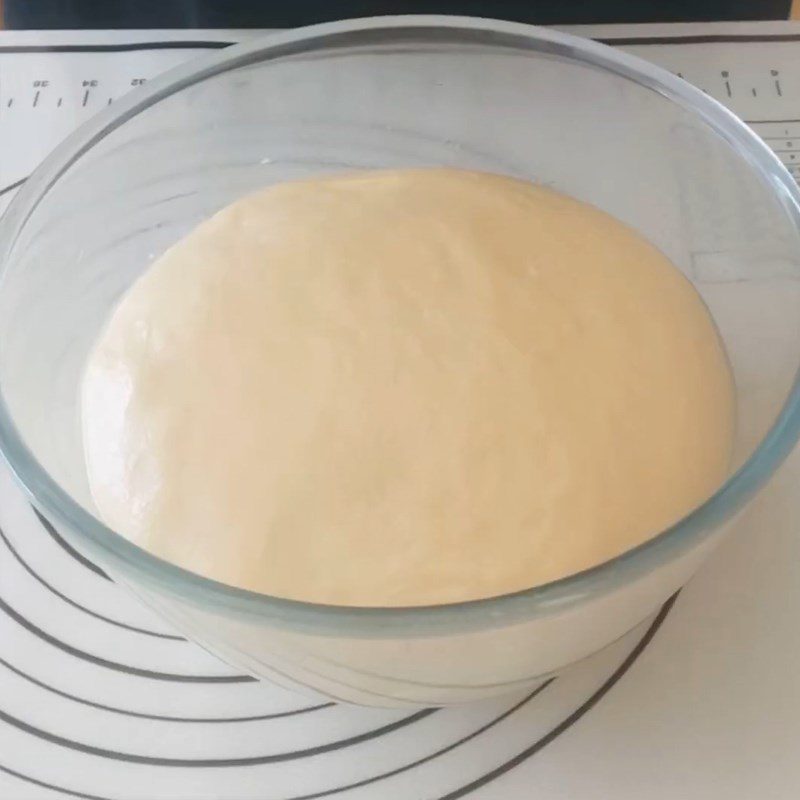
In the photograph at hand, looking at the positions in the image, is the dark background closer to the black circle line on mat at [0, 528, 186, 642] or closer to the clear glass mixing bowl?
the clear glass mixing bowl

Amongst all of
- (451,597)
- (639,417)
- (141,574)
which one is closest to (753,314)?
(639,417)

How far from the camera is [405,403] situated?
19.0 inches

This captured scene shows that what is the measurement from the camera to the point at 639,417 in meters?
0.49

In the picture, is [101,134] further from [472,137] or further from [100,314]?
[472,137]

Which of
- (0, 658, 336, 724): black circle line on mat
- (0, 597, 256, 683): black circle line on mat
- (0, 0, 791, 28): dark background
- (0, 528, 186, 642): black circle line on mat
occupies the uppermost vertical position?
(0, 0, 791, 28): dark background

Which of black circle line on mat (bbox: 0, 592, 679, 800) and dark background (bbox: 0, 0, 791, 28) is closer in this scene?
black circle line on mat (bbox: 0, 592, 679, 800)

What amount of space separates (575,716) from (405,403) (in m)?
0.17

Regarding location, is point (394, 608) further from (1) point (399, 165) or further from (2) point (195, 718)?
(1) point (399, 165)

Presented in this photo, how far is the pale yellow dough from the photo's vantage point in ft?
1.50

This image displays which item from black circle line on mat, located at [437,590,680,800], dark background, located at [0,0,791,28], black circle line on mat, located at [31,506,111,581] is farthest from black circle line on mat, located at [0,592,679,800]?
dark background, located at [0,0,791,28]

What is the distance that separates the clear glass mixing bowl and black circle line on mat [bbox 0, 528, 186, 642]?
0.22 ft

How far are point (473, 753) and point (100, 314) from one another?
344 millimetres

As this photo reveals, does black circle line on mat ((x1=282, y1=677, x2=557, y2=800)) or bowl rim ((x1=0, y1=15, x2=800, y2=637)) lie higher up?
bowl rim ((x1=0, y1=15, x2=800, y2=637))

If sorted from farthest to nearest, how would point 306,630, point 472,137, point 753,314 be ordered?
point 472,137 → point 753,314 → point 306,630
